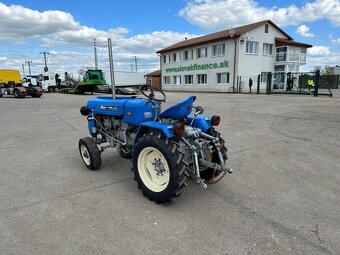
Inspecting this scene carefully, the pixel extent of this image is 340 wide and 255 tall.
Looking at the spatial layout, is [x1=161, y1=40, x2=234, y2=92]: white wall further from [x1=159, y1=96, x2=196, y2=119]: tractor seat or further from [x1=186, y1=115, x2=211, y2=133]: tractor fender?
[x1=159, y1=96, x2=196, y2=119]: tractor seat

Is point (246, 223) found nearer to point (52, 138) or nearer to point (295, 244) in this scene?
point (295, 244)

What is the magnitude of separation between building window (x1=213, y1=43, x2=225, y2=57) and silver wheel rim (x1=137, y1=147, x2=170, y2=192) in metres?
A: 28.0

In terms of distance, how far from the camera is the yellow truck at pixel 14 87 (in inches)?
900

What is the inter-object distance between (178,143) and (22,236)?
75.4 inches

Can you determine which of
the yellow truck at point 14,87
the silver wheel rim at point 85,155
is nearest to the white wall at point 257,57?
the yellow truck at point 14,87

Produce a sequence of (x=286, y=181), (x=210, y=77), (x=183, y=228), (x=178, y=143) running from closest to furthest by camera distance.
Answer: (x=183, y=228), (x=178, y=143), (x=286, y=181), (x=210, y=77)

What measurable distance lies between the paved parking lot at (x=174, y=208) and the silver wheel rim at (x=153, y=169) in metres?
0.23

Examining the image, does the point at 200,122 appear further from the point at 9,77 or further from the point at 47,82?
the point at 47,82

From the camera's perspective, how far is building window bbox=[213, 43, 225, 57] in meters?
29.4

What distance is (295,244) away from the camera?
2457 mm

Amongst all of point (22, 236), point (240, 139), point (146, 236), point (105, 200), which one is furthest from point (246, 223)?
point (240, 139)

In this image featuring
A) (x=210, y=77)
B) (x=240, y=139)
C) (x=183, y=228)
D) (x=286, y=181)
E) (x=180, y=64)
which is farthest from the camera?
(x=180, y=64)

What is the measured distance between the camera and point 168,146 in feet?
9.92

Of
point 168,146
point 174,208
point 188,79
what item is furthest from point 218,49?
point 174,208
